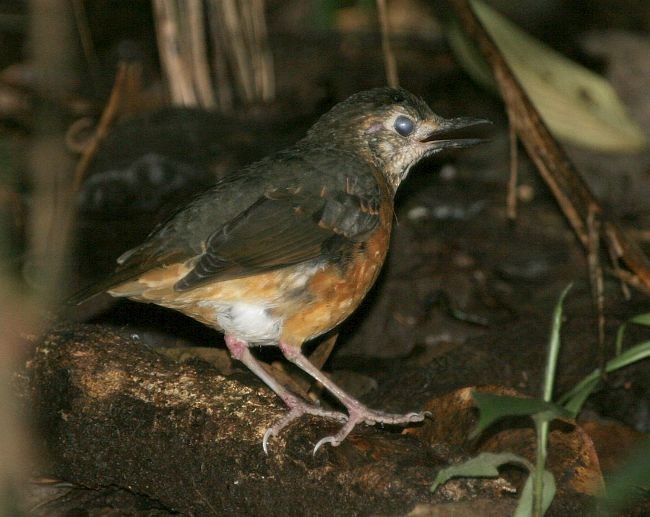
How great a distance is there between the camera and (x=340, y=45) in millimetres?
9078

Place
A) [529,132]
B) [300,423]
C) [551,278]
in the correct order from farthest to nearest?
[551,278]
[529,132]
[300,423]

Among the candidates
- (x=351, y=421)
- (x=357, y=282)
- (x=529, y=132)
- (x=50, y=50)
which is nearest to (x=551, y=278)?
(x=529, y=132)

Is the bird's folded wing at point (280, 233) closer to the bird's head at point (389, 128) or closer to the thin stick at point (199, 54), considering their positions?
the bird's head at point (389, 128)

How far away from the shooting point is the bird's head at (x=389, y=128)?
16.9 ft

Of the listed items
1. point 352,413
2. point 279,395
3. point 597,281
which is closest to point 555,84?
point 597,281

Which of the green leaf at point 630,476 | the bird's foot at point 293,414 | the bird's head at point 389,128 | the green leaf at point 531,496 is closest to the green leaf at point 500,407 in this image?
the green leaf at point 531,496

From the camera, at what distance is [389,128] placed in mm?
5168

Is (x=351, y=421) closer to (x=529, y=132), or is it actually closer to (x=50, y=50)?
(x=50, y=50)

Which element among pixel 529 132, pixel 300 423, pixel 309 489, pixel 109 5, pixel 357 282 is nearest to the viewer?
pixel 309 489

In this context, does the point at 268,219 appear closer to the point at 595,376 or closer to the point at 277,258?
the point at 277,258

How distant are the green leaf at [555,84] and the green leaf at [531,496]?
12.1ft

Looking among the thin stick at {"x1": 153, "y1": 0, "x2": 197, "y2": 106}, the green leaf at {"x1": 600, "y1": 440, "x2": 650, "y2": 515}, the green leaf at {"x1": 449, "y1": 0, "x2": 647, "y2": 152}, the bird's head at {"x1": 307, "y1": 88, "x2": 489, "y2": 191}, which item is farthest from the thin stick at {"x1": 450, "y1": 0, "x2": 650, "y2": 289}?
the green leaf at {"x1": 600, "y1": 440, "x2": 650, "y2": 515}

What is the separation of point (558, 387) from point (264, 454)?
216cm

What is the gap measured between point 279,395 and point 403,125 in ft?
5.59
